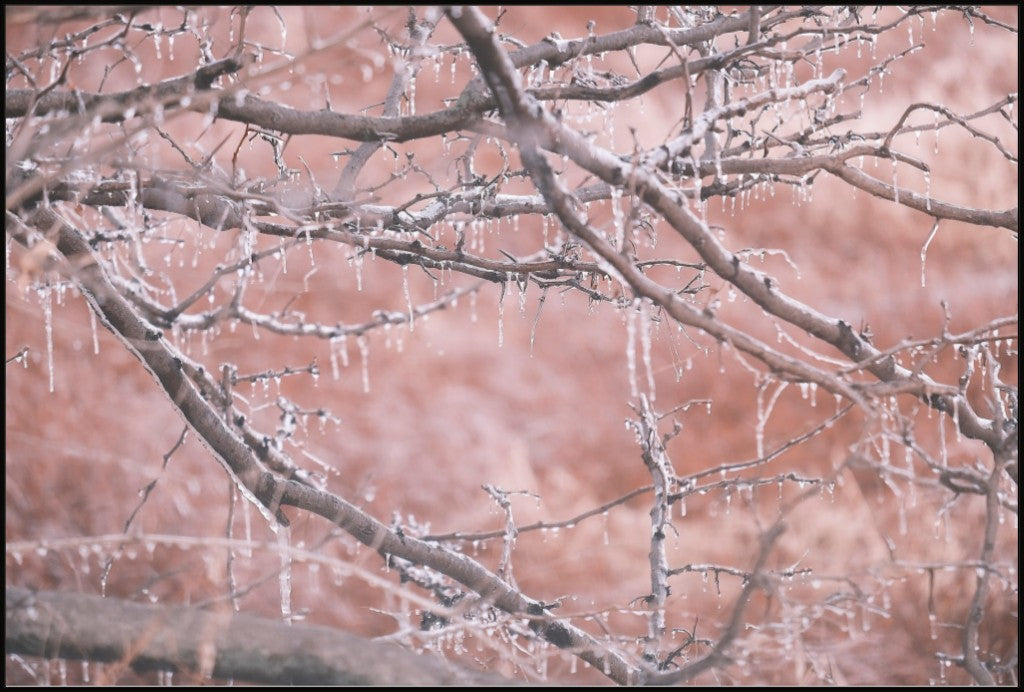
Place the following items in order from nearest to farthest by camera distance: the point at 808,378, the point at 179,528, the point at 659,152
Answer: the point at 808,378, the point at 659,152, the point at 179,528

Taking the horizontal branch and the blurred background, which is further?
the blurred background

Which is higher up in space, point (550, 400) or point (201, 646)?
point (550, 400)

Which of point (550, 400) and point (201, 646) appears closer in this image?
point (201, 646)

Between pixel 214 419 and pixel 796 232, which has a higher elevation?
pixel 796 232

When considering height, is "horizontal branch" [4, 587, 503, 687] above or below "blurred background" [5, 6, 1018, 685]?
below

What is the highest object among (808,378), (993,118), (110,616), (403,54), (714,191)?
(993,118)

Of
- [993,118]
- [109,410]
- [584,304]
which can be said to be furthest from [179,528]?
[993,118]

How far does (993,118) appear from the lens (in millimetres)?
7977

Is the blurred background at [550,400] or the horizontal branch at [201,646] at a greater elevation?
the blurred background at [550,400]

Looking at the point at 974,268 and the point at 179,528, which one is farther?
the point at 974,268

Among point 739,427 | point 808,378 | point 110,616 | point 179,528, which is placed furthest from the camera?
point 739,427

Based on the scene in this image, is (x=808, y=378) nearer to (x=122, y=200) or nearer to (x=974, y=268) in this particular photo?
(x=122, y=200)

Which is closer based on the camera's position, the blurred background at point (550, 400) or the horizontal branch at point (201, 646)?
the horizontal branch at point (201, 646)

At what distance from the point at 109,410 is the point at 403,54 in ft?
17.3
